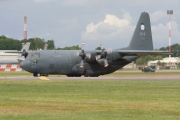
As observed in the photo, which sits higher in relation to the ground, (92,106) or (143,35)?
(143,35)

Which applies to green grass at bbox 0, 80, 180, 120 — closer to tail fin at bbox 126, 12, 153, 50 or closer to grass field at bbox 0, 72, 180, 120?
grass field at bbox 0, 72, 180, 120

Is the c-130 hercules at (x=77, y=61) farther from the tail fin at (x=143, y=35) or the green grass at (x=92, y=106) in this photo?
the green grass at (x=92, y=106)

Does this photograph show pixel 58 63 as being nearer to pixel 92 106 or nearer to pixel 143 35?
pixel 143 35

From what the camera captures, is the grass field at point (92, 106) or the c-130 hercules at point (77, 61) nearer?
the grass field at point (92, 106)

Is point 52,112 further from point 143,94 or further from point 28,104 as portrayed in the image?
point 143,94

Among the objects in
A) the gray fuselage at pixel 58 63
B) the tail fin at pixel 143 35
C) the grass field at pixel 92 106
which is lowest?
the grass field at pixel 92 106

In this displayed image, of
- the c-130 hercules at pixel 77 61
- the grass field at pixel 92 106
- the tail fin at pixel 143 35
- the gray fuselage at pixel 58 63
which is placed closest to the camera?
the grass field at pixel 92 106

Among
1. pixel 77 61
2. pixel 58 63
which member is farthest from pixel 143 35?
pixel 58 63

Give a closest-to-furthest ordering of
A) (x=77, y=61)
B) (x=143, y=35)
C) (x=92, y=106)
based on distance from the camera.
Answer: (x=92, y=106) → (x=77, y=61) → (x=143, y=35)

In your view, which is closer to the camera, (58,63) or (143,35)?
(58,63)

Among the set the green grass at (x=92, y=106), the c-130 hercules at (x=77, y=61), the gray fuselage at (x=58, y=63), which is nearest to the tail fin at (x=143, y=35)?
the c-130 hercules at (x=77, y=61)

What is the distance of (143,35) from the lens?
80562mm

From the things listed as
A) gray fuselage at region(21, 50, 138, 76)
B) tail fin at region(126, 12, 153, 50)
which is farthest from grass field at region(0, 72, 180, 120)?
tail fin at region(126, 12, 153, 50)

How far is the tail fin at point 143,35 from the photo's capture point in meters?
79.8
